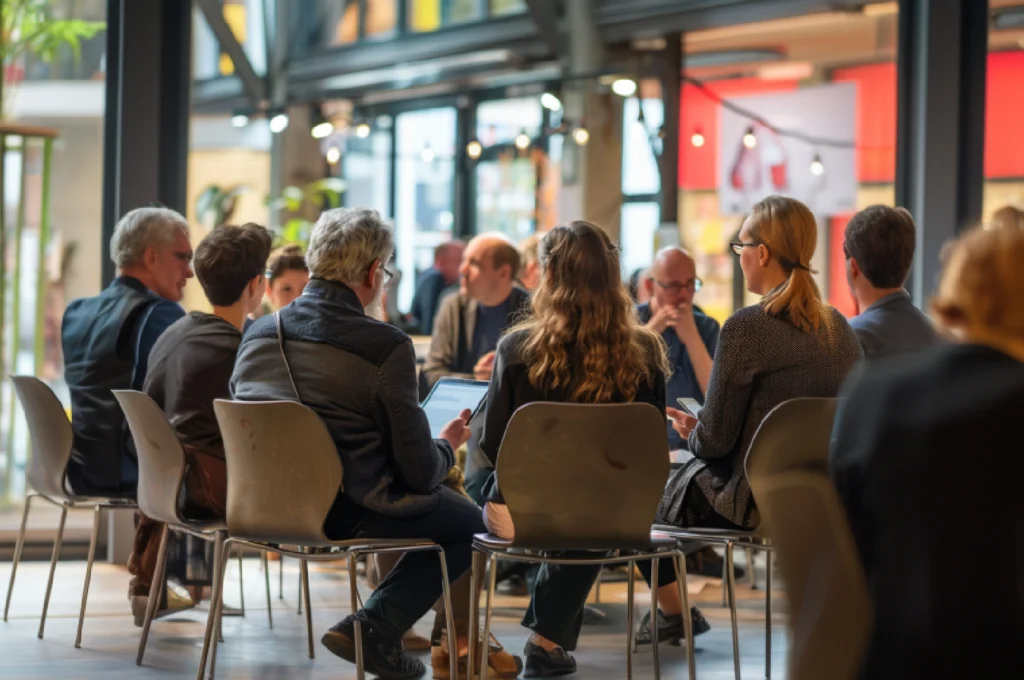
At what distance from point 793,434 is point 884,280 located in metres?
0.82

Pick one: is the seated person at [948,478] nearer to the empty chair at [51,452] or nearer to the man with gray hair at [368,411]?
the man with gray hair at [368,411]

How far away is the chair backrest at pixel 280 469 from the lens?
130 inches

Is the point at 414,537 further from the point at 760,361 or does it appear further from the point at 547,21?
the point at 547,21

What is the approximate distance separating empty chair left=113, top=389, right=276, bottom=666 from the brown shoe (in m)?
0.73

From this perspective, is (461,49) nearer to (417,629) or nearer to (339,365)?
(417,629)

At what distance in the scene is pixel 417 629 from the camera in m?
4.62

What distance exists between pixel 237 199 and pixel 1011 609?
6.46 meters

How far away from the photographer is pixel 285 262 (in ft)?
16.8

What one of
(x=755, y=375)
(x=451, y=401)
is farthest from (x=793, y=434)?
(x=451, y=401)

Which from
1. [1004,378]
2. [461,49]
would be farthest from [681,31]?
[1004,378]

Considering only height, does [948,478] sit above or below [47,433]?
above

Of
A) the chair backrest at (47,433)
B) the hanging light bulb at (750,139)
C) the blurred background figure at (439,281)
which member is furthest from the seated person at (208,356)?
the hanging light bulb at (750,139)

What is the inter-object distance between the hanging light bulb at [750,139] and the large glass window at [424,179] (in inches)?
132

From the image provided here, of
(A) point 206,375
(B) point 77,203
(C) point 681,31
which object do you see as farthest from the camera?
(C) point 681,31
